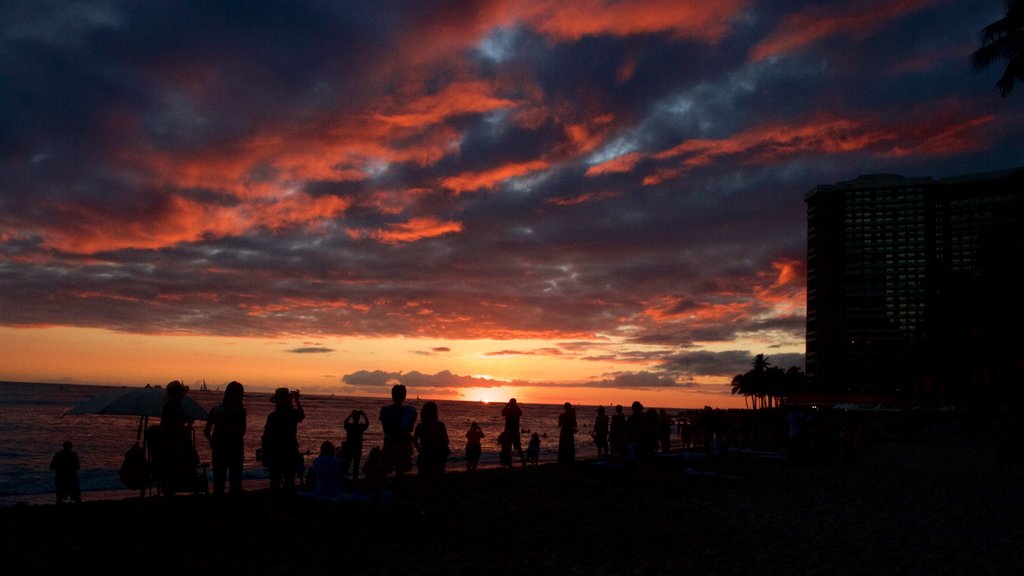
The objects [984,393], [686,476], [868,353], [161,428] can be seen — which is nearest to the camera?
[161,428]

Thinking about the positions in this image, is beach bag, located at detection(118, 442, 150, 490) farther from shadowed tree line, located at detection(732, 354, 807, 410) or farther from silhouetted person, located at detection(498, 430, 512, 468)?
shadowed tree line, located at detection(732, 354, 807, 410)

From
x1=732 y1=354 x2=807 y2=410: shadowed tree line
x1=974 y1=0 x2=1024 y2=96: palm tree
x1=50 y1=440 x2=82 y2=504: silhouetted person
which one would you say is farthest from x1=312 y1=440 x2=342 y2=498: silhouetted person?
x1=732 y1=354 x2=807 y2=410: shadowed tree line

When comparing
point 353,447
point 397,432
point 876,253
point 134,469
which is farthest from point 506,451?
point 876,253

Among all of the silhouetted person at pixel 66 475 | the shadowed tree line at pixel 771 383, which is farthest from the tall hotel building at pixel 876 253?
the silhouetted person at pixel 66 475

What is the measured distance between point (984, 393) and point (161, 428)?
7152 cm

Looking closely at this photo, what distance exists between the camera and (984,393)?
63500mm

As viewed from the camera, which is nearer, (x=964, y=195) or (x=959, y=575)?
(x=959, y=575)

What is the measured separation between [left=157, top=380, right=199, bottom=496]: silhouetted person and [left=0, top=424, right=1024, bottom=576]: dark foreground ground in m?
0.37

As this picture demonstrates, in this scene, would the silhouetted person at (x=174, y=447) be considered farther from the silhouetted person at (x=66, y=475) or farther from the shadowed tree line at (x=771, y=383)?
the shadowed tree line at (x=771, y=383)

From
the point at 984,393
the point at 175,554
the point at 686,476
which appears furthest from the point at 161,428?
the point at 984,393

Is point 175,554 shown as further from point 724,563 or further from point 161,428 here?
point 724,563

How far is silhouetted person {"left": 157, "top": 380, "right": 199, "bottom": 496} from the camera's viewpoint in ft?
30.9

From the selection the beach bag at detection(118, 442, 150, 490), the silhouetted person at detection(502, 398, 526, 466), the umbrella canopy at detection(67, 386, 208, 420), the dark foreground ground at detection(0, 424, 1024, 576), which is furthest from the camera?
the silhouetted person at detection(502, 398, 526, 466)

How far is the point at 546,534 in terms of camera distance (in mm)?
10156
